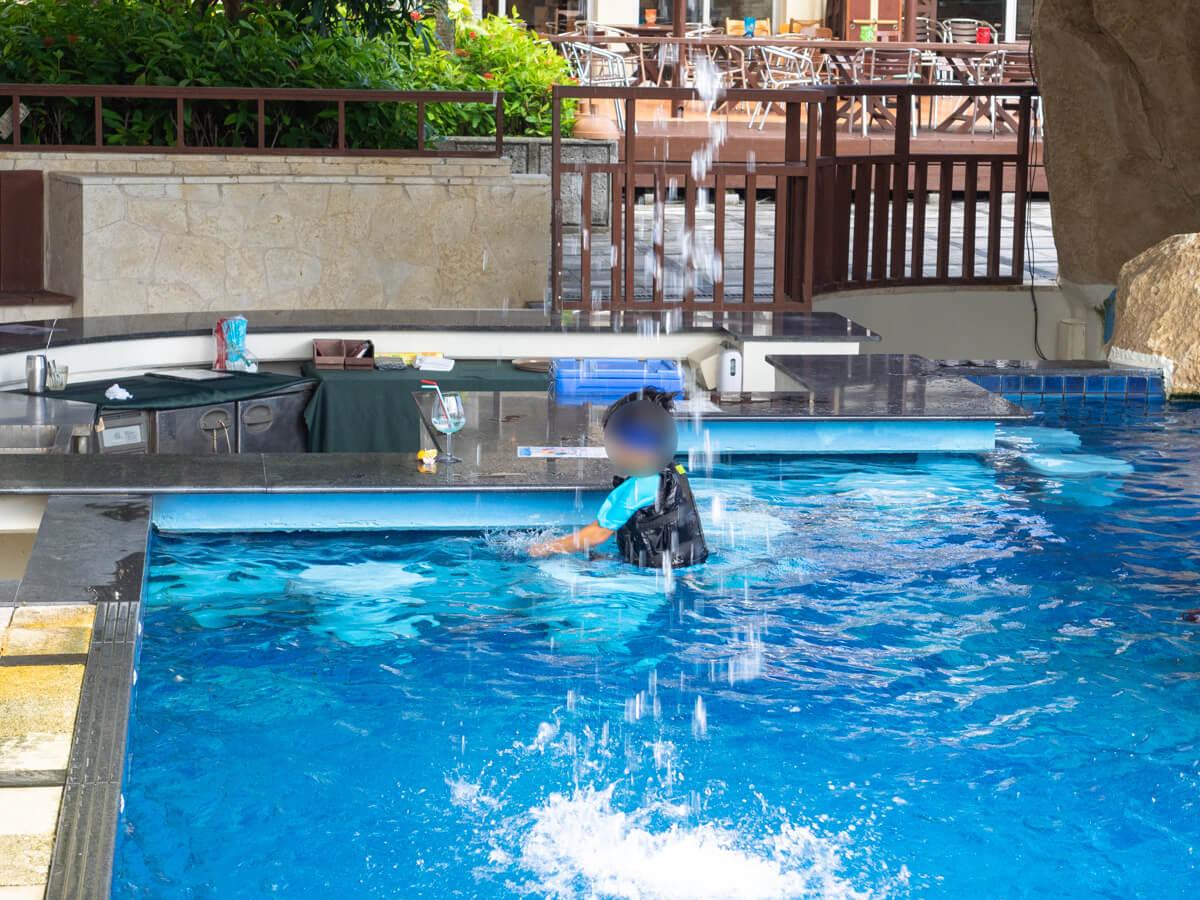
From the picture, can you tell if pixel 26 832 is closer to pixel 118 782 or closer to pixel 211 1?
pixel 118 782

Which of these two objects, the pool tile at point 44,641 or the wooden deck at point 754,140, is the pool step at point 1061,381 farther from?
the wooden deck at point 754,140

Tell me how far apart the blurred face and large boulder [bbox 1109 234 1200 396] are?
4.66 meters

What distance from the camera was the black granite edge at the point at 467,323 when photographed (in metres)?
7.64

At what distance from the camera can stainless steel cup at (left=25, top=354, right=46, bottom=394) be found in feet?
21.4

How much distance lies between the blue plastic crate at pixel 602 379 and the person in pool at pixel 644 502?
1.69 meters

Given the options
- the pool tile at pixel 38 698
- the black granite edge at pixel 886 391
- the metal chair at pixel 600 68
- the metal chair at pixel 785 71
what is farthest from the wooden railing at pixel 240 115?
the metal chair at pixel 785 71

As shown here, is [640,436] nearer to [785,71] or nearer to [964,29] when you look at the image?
[785,71]

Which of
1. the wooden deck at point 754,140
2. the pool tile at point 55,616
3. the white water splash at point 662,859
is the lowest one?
the white water splash at point 662,859

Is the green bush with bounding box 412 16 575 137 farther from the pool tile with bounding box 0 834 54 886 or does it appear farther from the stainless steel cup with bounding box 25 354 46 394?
Answer: the pool tile with bounding box 0 834 54 886

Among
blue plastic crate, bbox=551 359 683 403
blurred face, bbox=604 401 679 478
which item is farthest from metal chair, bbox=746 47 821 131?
blurred face, bbox=604 401 679 478

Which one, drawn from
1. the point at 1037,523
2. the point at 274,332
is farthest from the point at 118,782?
the point at 274,332

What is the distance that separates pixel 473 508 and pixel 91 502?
133 centimetres

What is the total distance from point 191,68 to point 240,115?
25.9 inches

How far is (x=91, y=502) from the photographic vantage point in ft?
16.0
